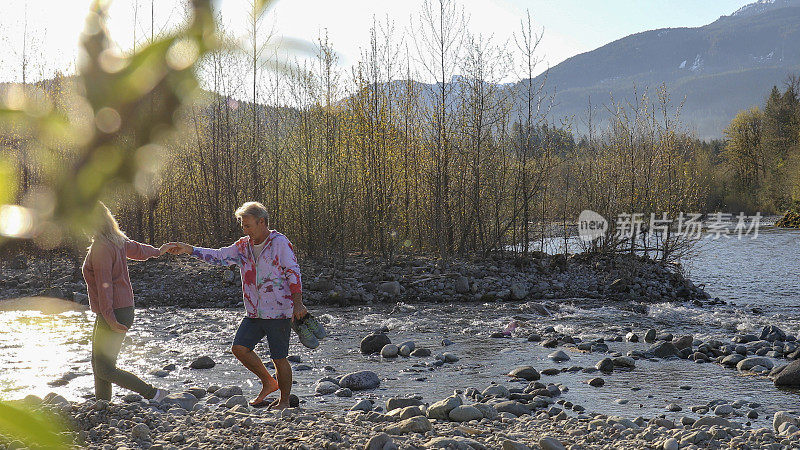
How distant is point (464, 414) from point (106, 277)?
314 cm

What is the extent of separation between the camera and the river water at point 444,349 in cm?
694

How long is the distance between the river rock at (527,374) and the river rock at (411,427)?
272cm

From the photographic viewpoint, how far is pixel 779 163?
41656mm

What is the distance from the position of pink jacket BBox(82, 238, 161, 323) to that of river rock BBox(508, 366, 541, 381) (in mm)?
4395

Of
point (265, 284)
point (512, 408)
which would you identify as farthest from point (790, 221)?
point (265, 284)

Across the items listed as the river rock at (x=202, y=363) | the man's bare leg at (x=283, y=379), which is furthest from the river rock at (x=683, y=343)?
the river rock at (x=202, y=363)

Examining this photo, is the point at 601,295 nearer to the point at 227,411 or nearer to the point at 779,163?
the point at 227,411

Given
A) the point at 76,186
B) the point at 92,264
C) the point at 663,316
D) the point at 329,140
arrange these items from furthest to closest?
the point at 329,140 < the point at 663,316 < the point at 92,264 < the point at 76,186

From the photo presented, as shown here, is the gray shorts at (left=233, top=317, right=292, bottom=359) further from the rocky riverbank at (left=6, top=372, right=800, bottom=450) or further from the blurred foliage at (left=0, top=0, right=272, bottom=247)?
the blurred foliage at (left=0, top=0, right=272, bottom=247)

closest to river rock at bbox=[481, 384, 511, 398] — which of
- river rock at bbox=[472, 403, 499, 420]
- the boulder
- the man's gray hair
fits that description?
river rock at bbox=[472, 403, 499, 420]

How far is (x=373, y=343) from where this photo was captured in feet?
29.5

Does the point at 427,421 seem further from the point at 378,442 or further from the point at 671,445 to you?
the point at 671,445

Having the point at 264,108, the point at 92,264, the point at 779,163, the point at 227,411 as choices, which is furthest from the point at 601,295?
the point at 779,163

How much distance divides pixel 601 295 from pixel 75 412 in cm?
1121
